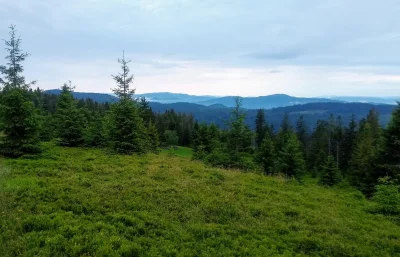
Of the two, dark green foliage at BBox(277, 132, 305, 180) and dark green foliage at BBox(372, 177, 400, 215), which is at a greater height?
dark green foliage at BBox(372, 177, 400, 215)

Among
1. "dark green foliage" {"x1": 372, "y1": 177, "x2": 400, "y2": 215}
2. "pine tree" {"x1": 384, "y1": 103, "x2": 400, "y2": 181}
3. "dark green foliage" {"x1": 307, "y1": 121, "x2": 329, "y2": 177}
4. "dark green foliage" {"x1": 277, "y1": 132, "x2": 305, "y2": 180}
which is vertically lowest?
"dark green foliage" {"x1": 307, "y1": 121, "x2": 329, "y2": 177}

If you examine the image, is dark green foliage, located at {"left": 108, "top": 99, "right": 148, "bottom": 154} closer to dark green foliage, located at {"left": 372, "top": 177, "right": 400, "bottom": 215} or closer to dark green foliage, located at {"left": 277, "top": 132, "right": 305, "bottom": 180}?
dark green foliage, located at {"left": 372, "top": 177, "right": 400, "bottom": 215}

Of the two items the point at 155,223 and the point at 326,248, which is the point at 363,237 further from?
the point at 155,223

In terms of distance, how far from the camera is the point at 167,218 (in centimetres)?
870

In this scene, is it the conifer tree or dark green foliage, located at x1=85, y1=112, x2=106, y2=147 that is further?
the conifer tree

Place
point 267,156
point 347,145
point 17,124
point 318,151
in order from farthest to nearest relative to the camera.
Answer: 1. point 318,151
2. point 347,145
3. point 267,156
4. point 17,124

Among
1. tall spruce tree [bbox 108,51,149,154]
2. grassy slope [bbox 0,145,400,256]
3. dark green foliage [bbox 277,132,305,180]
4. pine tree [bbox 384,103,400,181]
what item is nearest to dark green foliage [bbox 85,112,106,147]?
tall spruce tree [bbox 108,51,149,154]

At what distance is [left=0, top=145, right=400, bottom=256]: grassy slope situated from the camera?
679cm

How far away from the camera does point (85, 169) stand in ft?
45.4

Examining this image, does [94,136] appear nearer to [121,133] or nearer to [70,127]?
[70,127]

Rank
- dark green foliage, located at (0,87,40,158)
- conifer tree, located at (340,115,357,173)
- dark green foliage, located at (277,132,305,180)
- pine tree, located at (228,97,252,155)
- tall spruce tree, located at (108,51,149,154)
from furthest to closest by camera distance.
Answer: conifer tree, located at (340,115,357,173) → dark green foliage, located at (277,132,305,180) → pine tree, located at (228,97,252,155) → tall spruce tree, located at (108,51,149,154) → dark green foliage, located at (0,87,40,158)

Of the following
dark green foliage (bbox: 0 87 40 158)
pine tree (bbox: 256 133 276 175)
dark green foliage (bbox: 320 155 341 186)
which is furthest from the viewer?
Result: dark green foliage (bbox: 320 155 341 186)

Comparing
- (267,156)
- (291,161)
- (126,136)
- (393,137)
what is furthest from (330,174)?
(126,136)

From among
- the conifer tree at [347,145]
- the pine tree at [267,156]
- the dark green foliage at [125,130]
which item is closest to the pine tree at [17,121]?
the dark green foliage at [125,130]
